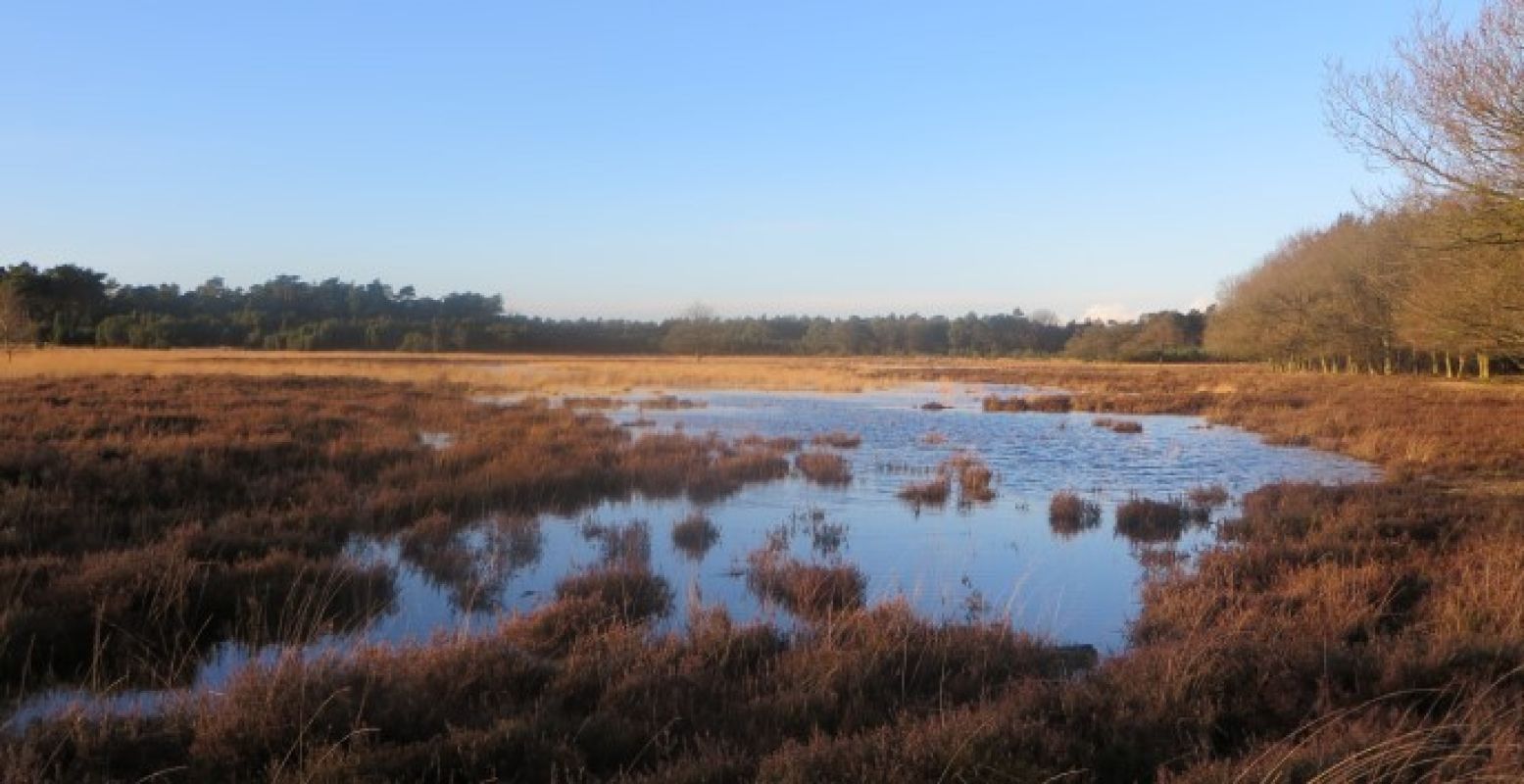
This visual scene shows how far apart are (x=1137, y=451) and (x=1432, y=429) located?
7421mm

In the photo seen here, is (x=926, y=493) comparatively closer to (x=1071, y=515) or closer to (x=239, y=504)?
(x=1071, y=515)

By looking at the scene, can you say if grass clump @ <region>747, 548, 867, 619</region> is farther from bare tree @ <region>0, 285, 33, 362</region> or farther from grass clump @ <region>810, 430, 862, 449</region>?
bare tree @ <region>0, 285, 33, 362</region>

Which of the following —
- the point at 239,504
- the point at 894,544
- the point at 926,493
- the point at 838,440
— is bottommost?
the point at 894,544

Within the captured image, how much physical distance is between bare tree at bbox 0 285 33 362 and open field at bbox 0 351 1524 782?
38.5 meters

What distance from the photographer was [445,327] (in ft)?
332

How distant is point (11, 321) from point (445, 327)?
5374cm

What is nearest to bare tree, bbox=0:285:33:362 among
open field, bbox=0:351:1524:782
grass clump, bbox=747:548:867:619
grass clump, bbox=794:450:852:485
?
open field, bbox=0:351:1524:782

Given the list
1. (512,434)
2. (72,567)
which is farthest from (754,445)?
(72,567)

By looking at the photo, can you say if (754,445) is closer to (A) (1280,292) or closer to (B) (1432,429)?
(B) (1432,429)

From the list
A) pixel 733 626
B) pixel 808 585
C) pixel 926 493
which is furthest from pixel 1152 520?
pixel 733 626

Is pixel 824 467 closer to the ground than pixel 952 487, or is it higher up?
higher up

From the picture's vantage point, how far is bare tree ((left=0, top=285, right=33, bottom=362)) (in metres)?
47.2

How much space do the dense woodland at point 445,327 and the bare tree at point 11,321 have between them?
238 mm

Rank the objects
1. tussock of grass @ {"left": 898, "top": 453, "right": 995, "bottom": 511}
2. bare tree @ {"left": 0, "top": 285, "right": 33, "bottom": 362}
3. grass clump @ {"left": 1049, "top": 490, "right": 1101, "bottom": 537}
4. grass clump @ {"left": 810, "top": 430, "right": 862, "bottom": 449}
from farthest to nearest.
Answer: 1. bare tree @ {"left": 0, "top": 285, "right": 33, "bottom": 362}
2. grass clump @ {"left": 810, "top": 430, "right": 862, "bottom": 449}
3. tussock of grass @ {"left": 898, "top": 453, "right": 995, "bottom": 511}
4. grass clump @ {"left": 1049, "top": 490, "right": 1101, "bottom": 537}
